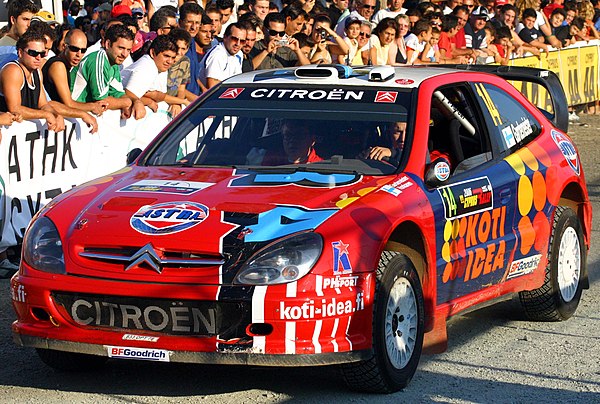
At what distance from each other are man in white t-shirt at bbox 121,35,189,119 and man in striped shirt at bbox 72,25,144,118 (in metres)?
0.44

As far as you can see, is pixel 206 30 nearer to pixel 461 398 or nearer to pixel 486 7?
pixel 461 398

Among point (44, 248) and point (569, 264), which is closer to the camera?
point (44, 248)

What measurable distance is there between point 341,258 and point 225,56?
6.94 meters

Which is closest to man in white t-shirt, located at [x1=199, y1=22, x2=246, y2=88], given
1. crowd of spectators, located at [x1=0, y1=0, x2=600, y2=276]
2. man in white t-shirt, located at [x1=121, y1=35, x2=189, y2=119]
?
crowd of spectators, located at [x1=0, y1=0, x2=600, y2=276]

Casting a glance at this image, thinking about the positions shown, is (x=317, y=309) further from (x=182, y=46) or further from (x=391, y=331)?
(x=182, y=46)

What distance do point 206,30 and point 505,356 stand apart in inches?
261

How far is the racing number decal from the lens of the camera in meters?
7.48

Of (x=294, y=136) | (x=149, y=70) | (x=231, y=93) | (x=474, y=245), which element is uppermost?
(x=231, y=93)

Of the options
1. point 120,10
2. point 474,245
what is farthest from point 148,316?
point 120,10

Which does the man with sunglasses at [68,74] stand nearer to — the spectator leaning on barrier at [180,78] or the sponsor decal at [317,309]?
the spectator leaning on barrier at [180,78]

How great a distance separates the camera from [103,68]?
10.5 meters

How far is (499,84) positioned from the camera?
7859 millimetres

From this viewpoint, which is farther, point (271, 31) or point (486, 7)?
point (486, 7)

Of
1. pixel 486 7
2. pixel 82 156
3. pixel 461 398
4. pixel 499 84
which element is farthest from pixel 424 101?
pixel 486 7
